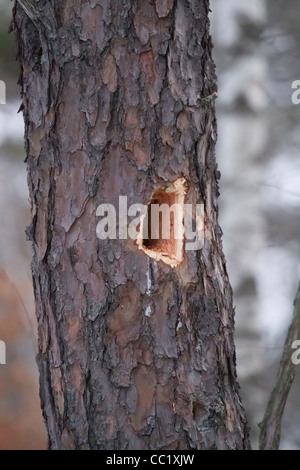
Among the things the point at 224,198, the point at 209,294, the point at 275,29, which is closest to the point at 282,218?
the point at 224,198

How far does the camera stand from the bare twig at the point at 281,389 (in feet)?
4.49

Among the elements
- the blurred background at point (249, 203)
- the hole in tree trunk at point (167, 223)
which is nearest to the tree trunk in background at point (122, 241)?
the hole in tree trunk at point (167, 223)

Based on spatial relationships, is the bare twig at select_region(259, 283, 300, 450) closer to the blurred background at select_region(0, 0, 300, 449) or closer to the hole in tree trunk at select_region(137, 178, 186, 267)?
the hole in tree trunk at select_region(137, 178, 186, 267)

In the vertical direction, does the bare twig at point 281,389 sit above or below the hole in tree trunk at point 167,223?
below

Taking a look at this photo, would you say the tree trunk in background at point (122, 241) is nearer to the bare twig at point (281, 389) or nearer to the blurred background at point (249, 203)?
the bare twig at point (281, 389)

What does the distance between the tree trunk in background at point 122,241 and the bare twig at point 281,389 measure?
0.10 metres

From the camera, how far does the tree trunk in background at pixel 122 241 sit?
1308mm

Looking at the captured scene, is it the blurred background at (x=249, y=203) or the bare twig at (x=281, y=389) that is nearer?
the bare twig at (x=281, y=389)

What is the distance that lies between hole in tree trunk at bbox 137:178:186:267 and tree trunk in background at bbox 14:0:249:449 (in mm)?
23

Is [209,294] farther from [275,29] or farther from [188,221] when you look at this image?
[275,29]

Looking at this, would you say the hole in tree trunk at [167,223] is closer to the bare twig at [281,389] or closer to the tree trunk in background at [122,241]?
the tree trunk in background at [122,241]

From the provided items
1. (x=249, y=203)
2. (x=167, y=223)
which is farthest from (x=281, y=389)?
(x=249, y=203)

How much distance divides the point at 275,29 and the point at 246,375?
6.40 feet

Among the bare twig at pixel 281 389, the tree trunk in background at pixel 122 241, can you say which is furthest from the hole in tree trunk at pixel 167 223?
the bare twig at pixel 281 389
